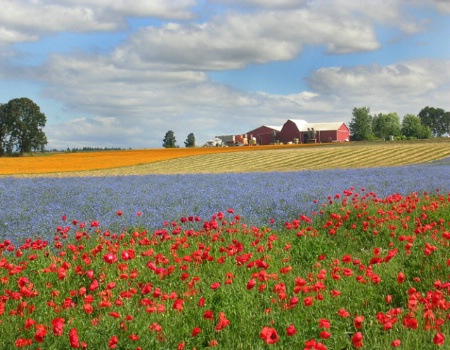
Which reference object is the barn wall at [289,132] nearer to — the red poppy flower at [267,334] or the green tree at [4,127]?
the green tree at [4,127]

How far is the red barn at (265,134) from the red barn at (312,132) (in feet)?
6.78

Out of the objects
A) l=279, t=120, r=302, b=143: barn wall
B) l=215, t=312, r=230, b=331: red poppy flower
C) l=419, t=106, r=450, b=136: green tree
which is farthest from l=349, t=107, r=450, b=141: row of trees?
l=215, t=312, r=230, b=331: red poppy flower

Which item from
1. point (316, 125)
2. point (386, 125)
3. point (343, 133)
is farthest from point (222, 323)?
point (386, 125)

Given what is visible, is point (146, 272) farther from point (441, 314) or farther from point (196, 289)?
point (441, 314)

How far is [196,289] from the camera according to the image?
6.36 m

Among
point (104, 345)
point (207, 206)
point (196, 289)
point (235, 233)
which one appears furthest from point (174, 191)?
point (104, 345)

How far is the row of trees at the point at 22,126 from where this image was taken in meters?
72.5

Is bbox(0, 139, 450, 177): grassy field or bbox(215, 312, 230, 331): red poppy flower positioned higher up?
bbox(215, 312, 230, 331): red poppy flower

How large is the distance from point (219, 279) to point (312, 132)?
96.3 m

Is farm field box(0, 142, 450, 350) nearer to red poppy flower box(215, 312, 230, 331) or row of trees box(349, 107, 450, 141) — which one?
red poppy flower box(215, 312, 230, 331)

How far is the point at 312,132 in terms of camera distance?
10156cm

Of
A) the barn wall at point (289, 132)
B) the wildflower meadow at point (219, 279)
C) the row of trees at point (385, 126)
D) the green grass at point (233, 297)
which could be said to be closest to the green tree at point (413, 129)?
the row of trees at point (385, 126)

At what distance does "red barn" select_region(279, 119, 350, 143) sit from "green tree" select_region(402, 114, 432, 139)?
18434 mm

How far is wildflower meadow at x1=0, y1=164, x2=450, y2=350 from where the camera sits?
4848 mm
